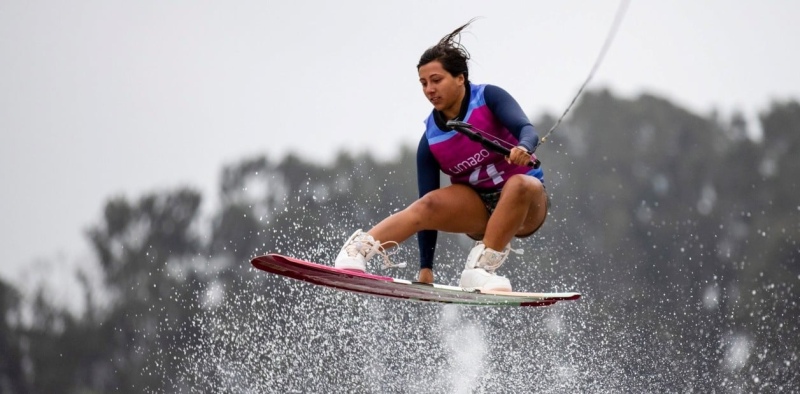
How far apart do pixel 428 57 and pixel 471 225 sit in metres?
1.16

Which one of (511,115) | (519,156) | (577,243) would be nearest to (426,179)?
(511,115)

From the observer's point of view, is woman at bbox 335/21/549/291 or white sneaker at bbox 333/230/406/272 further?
white sneaker at bbox 333/230/406/272

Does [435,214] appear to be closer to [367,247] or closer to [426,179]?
[426,179]

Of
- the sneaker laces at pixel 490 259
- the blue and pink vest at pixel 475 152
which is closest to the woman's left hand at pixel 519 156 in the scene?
the blue and pink vest at pixel 475 152

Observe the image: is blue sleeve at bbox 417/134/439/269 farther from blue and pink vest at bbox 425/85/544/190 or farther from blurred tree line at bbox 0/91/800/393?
blurred tree line at bbox 0/91/800/393

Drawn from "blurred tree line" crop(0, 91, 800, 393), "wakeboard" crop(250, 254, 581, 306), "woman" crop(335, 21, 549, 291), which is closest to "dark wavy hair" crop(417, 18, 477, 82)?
"woman" crop(335, 21, 549, 291)

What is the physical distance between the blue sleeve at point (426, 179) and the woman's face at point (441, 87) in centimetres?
38

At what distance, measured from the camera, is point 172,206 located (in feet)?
108

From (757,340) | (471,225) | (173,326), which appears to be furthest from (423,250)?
(173,326)

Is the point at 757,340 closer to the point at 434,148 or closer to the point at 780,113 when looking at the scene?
the point at 780,113

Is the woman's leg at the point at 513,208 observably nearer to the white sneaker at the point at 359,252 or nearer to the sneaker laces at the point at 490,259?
the sneaker laces at the point at 490,259

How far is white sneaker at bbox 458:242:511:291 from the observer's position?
8.16 metres

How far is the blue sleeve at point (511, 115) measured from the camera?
7531 millimetres

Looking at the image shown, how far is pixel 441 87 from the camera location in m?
7.95
